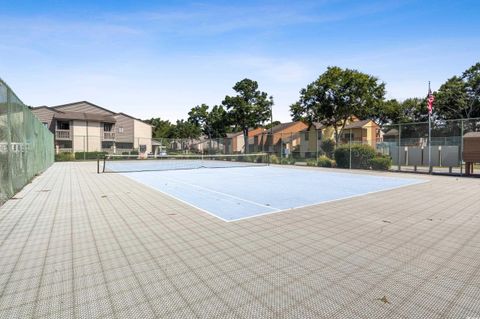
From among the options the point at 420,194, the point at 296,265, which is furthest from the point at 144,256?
the point at 420,194

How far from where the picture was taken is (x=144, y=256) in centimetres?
401

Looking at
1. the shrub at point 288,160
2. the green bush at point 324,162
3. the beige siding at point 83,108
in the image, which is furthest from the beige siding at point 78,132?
the green bush at point 324,162

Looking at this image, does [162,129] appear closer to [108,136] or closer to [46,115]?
[108,136]

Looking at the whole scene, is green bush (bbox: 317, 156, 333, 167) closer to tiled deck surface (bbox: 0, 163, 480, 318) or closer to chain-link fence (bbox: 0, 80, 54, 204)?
tiled deck surface (bbox: 0, 163, 480, 318)

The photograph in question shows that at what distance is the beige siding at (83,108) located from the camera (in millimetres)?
43062

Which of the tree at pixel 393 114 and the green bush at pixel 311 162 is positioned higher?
the tree at pixel 393 114

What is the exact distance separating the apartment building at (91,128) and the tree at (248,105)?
13.3 meters

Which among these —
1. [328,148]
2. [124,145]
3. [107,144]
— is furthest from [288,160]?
[107,144]

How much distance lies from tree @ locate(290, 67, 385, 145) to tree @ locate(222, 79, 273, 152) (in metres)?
12.8

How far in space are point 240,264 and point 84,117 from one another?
1672 inches

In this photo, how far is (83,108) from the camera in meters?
44.1

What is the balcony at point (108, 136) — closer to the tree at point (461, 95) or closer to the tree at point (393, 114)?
the tree at point (393, 114)

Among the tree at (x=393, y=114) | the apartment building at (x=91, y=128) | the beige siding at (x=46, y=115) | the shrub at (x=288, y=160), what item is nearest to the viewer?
the shrub at (x=288, y=160)

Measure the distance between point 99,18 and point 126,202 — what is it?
252 inches
